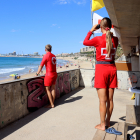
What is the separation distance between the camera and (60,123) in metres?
4.08

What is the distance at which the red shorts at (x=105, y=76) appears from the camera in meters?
2.50

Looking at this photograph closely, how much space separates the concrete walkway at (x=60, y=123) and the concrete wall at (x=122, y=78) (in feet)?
9.45

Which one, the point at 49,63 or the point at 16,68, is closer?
the point at 49,63

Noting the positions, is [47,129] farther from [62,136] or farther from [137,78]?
[137,78]

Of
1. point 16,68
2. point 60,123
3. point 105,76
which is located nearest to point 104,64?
point 105,76

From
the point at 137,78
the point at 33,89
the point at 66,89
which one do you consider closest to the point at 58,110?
the point at 33,89

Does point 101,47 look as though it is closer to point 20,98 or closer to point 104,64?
point 104,64

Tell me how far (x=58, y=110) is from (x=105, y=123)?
258 centimetres

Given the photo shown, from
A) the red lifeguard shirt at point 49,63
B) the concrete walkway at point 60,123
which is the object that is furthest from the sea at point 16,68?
the concrete walkway at point 60,123

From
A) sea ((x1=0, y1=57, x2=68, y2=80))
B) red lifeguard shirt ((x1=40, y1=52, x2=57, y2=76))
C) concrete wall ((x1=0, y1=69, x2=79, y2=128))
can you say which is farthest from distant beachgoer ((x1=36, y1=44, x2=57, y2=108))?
sea ((x1=0, y1=57, x2=68, y2=80))

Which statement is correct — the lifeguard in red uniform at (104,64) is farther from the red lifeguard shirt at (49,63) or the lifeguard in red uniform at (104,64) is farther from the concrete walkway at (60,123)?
the red lifeguard shirt at (49,63)

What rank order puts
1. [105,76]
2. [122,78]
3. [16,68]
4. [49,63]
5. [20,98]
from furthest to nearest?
[16,68]
[122,78]
[49,63]
[20,98]
[105,76]

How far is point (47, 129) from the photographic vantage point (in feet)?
12.2

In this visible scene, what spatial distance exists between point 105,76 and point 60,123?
220 cm
